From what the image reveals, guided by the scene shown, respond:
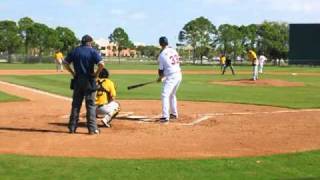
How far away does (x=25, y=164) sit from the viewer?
25.8ft

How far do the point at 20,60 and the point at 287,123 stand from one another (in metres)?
88.1

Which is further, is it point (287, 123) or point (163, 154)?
point (287, 123)

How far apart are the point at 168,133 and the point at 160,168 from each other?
3475mm

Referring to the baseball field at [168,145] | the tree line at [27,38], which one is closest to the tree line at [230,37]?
the tree line at [27,38]

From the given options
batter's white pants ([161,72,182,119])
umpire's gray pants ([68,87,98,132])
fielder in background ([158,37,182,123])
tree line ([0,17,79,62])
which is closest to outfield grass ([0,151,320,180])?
umpire's gray pants ([68,87,98,132])

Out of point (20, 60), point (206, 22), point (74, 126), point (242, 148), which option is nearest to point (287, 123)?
point (242, 148)

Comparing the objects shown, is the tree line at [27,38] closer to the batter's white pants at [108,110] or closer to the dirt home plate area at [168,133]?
the dirt home plate area at [168,133]

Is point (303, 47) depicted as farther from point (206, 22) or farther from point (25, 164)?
point (25, 164)

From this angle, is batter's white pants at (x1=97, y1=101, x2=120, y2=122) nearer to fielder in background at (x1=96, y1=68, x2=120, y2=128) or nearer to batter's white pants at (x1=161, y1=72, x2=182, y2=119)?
fielder in background at (x1=96, y1=68, x2=120, y2=128)

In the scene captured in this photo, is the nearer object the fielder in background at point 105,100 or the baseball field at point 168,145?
the baseball field at point 168,145

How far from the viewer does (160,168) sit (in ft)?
25.3

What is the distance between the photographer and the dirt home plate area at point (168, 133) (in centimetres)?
915

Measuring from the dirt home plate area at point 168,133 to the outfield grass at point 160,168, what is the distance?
1.79ft

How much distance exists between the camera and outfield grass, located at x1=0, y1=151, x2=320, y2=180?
7.25 m
